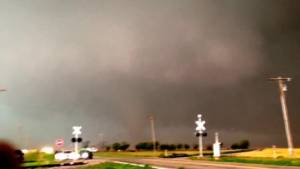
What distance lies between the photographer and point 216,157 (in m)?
72.8

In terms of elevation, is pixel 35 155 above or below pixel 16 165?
above

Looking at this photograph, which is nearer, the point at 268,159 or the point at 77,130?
the point at 77,130

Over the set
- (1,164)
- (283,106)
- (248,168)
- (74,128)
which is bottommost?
(1,164)

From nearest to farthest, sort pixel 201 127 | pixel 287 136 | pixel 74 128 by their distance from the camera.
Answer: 1. pixel 74 128
2. pixel 287 136
3. pixel 201 127

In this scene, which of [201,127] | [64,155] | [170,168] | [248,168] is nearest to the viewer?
[248,168]

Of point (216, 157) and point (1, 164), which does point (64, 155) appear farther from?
point (1, 164)

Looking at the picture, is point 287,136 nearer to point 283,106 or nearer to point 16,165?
point 283,106

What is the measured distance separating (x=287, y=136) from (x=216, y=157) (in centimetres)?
1082

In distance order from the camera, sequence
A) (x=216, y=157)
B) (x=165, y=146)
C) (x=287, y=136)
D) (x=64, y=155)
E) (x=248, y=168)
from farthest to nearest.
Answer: (x=165, y=146)
(x=64, y=155)
(x=216, y=157)
(x=287, y=136)
(x=248, y=168)

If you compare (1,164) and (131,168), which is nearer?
(1,164)

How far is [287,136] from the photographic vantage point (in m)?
68.2

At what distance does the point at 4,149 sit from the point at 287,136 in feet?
227

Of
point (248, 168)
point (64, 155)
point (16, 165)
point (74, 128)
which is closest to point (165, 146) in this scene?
point (64, 155)

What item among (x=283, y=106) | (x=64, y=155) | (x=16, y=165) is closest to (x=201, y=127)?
(x=283, y=106)
